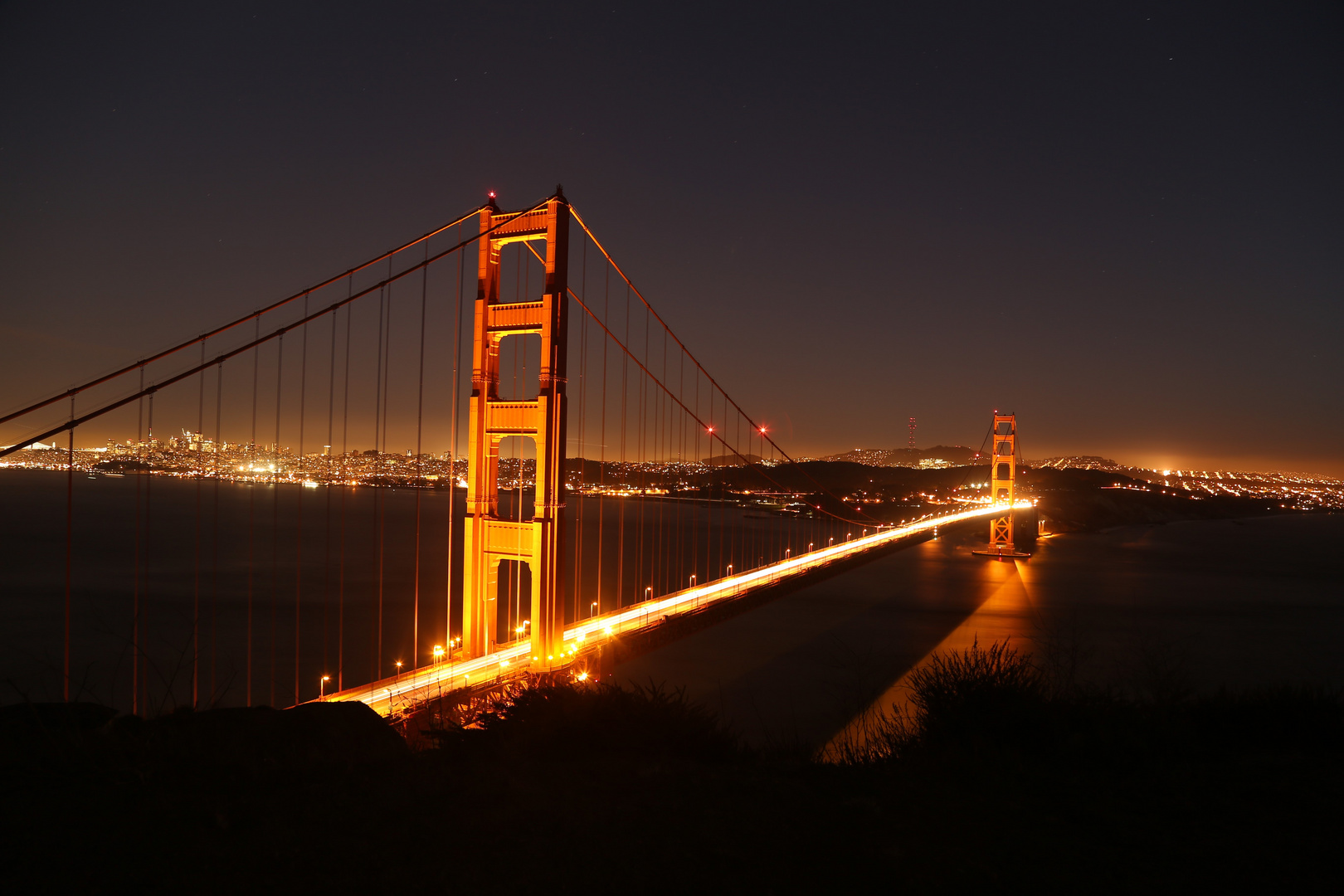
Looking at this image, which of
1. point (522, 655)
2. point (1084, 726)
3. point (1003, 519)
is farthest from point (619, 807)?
point (1003, 519)

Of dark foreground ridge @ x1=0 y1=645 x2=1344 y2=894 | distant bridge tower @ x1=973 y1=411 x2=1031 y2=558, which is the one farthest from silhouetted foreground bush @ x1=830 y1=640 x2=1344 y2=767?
distant bridge tower @ x1=973 y1=411 x2=1031 y2=558

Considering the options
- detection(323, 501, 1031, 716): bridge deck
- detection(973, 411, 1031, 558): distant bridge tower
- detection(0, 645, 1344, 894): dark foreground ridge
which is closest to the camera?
detection(0, 645, 1344, 894): dark foreground ridge

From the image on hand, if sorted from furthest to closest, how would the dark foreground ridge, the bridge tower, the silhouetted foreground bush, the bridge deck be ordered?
the bridge tower → the bridge deck → the silhouetted foreground bush → the dark foreground ridge

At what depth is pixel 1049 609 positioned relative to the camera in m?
36.1

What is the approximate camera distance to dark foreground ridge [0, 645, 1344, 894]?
3.03 m

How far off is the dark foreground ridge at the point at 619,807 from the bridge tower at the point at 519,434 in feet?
21.9

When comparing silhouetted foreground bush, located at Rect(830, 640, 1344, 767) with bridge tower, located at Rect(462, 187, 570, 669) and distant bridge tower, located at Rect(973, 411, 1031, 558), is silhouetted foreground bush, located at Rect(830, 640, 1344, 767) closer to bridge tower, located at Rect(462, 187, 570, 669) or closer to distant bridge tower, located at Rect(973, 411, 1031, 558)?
bridge tower, located at Rect(462, 187, 570, 669)

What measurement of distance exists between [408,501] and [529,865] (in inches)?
4335

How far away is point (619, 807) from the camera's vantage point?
3760 mm

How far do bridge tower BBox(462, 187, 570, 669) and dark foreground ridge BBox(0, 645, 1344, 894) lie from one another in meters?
6.69

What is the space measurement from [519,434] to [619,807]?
30.1 ft

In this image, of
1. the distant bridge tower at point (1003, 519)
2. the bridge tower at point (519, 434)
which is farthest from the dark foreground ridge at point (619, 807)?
the distant bridge tower at point (1003, 519)

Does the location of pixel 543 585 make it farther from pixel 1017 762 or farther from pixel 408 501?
pixel 408 501

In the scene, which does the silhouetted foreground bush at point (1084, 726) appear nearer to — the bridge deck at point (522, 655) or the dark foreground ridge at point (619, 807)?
the dark foreground ridge at point (619, 807)
